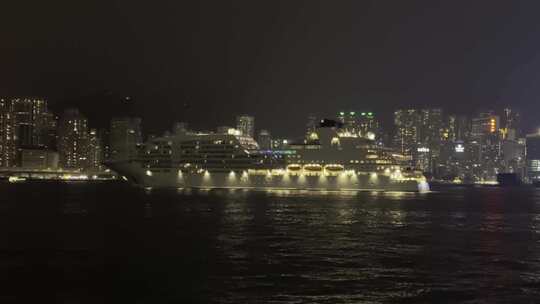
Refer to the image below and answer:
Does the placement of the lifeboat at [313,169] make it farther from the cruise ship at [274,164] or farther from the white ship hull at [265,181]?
the white ship hull at [265,181]

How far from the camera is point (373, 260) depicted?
3123 centimetres

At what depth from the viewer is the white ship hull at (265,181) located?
108500 mm

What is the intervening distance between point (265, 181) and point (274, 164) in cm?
327

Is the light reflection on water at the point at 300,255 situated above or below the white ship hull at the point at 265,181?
below

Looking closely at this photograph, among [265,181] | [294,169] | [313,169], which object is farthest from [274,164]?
[313,169]

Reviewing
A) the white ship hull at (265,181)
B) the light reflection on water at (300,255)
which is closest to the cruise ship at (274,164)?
the white ship hull at (265,181)

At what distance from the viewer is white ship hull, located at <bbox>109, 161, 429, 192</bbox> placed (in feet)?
356

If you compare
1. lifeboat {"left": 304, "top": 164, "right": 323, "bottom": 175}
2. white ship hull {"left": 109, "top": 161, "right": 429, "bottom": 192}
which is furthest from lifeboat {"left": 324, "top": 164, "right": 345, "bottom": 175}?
lifeboat {"left": 304, "top": 164, "right": 323, "bottom": 175}

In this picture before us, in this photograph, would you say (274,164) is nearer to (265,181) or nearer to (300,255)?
(265,181)

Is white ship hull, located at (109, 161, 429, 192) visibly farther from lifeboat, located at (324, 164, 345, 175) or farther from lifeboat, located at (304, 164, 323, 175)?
lifeboat, located at (324, 164, 345, 175)

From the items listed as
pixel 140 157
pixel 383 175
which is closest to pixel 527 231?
pixel 383 175

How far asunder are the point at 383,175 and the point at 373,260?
77.9 m

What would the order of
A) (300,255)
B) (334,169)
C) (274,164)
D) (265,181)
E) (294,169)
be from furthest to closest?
(265,181) < (274,164) < (294,169) < (334,169) < (300,255)

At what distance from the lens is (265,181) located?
370 ft
